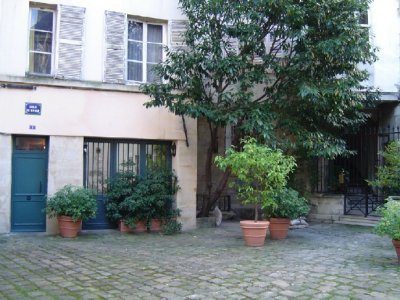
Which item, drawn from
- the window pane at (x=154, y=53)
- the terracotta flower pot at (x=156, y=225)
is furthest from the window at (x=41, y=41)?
the terracotta flower pot at (x=156, y=225)

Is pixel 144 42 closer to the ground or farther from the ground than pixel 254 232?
farther from the ground

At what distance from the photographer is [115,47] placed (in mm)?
11938

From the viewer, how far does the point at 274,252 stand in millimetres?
8961

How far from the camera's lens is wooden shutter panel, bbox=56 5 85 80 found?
11.4m

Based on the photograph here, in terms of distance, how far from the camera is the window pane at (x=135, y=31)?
12.4 meters

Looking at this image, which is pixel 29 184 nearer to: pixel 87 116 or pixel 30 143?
pixel 30 143

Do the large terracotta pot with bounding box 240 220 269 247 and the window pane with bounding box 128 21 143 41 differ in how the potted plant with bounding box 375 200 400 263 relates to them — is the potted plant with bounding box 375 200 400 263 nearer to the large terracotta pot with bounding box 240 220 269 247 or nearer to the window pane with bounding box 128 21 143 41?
the large terracotta pot with bounding box 240 220 269 247

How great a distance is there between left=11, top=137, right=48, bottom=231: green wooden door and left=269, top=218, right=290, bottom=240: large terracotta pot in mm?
5329

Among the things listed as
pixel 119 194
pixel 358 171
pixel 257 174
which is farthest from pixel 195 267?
pixel 358 171

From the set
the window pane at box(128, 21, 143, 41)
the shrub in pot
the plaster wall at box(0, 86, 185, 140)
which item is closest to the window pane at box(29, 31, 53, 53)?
→ the plaster wall at box(0, 86, 185, 140)

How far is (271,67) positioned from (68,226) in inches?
235

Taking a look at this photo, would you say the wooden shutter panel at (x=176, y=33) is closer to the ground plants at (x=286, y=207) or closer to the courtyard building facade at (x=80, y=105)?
the courtyard building facade at (x=80, y=105)

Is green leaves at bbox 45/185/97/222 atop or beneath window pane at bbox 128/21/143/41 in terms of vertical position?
beneath

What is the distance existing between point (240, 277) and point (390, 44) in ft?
33.4
